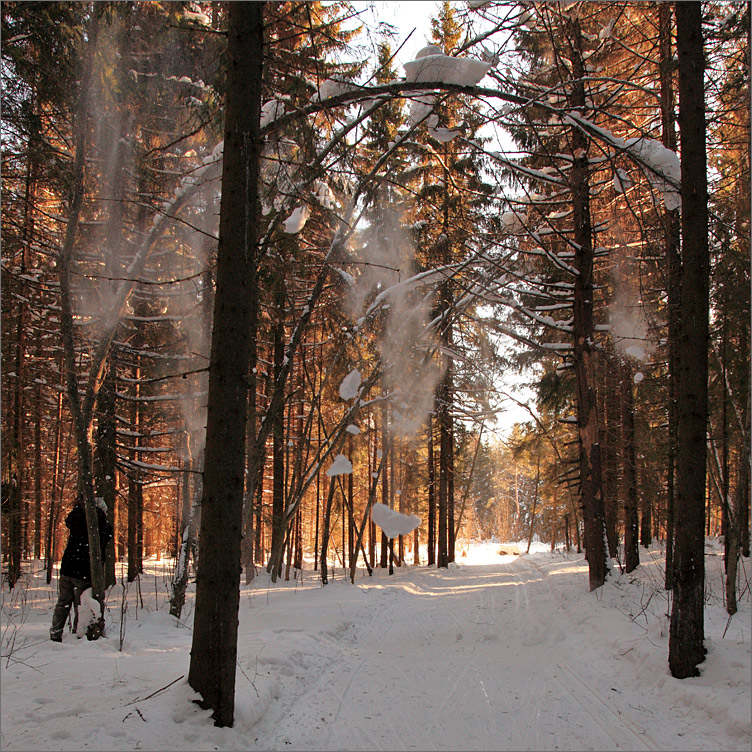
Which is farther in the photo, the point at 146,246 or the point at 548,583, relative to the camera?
the point at 548,583

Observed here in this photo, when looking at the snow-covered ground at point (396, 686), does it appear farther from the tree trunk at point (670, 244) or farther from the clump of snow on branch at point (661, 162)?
the clump of snow on branch at point (661, 162)

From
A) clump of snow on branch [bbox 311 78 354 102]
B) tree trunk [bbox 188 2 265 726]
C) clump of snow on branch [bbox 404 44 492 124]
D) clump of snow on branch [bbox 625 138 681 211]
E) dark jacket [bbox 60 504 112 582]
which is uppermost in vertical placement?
clump of snow on branch [bbox 311 78 354 102]

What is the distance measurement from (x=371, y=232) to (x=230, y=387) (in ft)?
41.5

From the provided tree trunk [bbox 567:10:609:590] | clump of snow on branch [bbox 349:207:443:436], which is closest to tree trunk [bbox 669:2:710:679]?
tree trunk [bbox 567:10:609:590]

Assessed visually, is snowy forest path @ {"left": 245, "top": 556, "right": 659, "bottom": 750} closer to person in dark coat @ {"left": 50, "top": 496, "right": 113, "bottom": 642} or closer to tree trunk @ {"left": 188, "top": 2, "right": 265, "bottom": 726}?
tree trunk @ {"left": 188, "top": 2, "right": 265, "bottom": 726}

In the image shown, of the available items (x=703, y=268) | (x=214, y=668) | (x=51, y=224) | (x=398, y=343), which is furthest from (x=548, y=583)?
(x=51, y=224)

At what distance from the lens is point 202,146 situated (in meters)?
10.9

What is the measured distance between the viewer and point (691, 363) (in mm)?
5676

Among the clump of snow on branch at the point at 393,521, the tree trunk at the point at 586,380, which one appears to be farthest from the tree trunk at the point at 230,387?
the tree trunk at the point at 586,380

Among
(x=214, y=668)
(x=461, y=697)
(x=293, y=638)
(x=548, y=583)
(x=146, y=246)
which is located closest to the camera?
(x=214, y=668)

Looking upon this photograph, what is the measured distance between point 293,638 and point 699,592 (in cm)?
487

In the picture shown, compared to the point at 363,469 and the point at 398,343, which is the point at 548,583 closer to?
the point at 398,343

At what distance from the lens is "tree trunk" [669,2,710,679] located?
5.38 metres

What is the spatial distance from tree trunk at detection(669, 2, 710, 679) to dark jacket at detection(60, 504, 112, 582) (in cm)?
713
